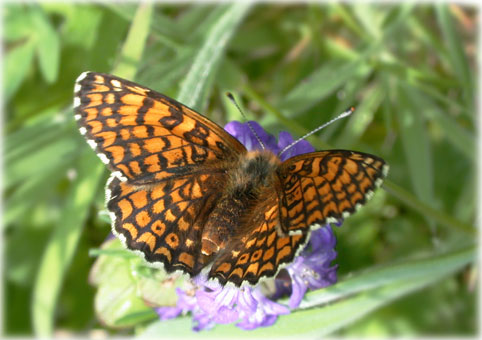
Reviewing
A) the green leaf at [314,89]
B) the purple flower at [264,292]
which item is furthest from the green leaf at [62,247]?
the green leaf at [314,89]

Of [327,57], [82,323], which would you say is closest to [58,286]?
[82,323]

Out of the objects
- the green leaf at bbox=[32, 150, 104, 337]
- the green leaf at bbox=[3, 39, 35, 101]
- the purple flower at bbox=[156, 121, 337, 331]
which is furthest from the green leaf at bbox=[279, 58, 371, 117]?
the green leaf at bbox=[3, 39, 35, 101]

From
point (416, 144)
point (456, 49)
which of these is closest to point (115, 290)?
point (416, 144)

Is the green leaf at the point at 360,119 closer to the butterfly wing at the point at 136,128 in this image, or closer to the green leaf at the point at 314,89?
the green leaf at the point at 314,89

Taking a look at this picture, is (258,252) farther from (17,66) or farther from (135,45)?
(17,66)

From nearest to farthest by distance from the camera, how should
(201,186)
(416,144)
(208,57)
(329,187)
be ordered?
(329,187) < (201,186) < (208,57) < (416,144)

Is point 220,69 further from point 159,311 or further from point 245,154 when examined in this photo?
point 159,311
